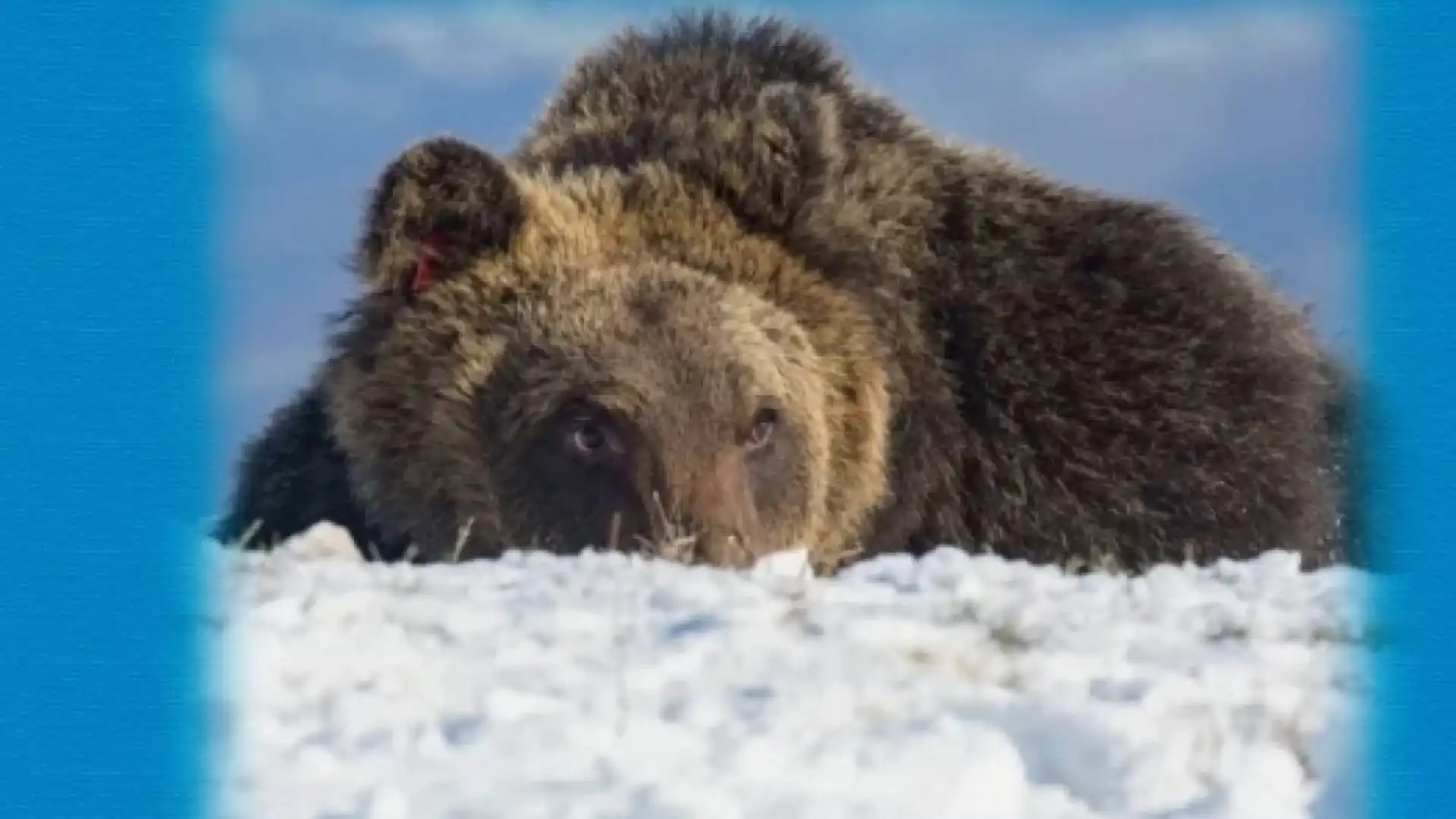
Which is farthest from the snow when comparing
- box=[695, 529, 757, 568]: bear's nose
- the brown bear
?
the brown bear

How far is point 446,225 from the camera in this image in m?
8.63

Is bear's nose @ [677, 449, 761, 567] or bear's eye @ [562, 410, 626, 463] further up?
bear's eye @ [562, 410, 626, 463]

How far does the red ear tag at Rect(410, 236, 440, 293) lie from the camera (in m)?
8.61

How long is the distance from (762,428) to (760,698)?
3.05m

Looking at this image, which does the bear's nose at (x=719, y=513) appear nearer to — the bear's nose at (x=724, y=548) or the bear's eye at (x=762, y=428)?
the bear's nose at (x=724, y=548)

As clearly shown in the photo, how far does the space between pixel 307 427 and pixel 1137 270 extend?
3.17 m

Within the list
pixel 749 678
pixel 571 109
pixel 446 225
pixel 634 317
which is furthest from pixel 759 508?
pixel 749 678

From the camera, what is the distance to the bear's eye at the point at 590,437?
8.05m

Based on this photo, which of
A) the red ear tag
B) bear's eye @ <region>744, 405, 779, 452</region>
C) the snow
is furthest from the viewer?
the red ear tag

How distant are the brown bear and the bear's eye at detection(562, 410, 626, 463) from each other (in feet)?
0.03

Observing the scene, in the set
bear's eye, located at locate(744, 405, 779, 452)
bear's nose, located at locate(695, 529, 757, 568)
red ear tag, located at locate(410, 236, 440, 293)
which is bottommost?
bear's nose, located at locate(695, 529, 757, 568)

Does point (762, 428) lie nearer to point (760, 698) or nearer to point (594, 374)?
point (594, 374)

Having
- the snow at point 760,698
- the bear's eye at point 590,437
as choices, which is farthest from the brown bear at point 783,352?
the snow at point 760,698

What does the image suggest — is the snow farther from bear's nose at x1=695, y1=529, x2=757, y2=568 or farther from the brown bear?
the brown bear
